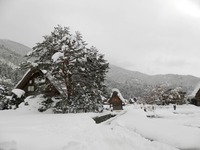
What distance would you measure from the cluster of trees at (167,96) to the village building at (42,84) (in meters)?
38.6

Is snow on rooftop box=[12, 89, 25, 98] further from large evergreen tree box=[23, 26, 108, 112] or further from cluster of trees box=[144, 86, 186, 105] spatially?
cluster of trees box=[144, 86, 186, 105]

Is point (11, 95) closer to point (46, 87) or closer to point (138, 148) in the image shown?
point (46, 87)

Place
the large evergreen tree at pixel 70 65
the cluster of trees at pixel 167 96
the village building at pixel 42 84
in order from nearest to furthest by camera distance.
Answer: the large evergreen tree at pixel 70 65 → the village building at pixel 42 84 → the cluster of trees at pixel 167 96

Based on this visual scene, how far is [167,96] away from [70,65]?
41729 mm

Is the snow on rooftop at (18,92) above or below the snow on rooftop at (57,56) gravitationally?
below

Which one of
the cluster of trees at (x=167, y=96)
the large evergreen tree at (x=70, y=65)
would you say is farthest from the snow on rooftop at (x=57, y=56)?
the cluster of trees at (x=167, y=96)

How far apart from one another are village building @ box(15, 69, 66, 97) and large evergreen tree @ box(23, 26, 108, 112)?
155 cm

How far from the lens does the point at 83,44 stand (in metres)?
27.2

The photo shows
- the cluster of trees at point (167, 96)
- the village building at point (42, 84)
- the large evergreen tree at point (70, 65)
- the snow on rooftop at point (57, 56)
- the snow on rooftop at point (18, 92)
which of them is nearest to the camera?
the snow on rooftop at point (57, 56)

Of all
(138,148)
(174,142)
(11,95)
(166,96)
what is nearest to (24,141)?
(138,148)

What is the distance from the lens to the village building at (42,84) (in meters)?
27.3

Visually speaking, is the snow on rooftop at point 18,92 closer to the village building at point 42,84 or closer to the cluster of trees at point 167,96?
the village building at point 42,84

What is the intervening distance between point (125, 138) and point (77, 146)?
335cm

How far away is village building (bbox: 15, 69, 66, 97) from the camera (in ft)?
89.5
